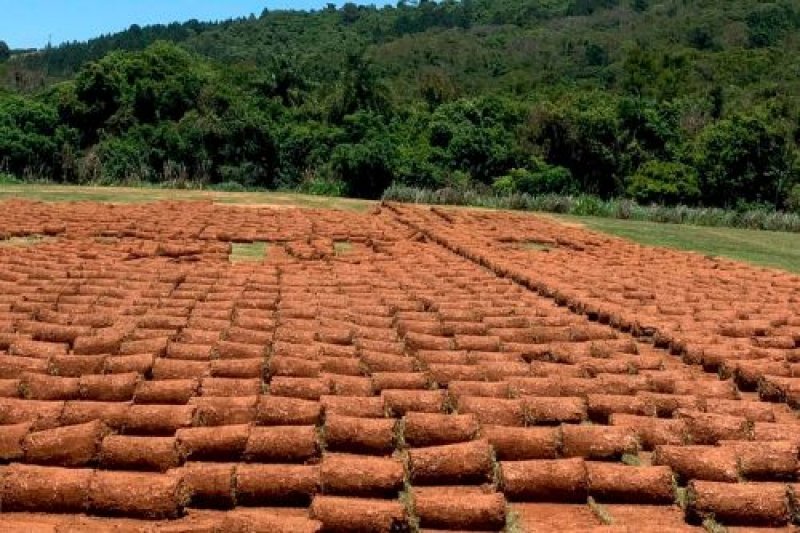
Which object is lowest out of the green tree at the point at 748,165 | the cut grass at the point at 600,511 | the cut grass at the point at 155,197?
the cut grass at the point at 155,197

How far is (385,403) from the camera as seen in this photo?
13.1ft

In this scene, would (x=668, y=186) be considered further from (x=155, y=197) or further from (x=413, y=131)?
(x=155, y=197)

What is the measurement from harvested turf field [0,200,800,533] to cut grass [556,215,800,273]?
6.75m

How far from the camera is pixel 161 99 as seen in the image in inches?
1490

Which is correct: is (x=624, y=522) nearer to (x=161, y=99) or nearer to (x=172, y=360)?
(x=172, y=360)

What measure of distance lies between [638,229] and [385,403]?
14.7 meters

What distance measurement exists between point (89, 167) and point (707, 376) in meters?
28.7

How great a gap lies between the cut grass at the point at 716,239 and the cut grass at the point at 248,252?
741 centimetres

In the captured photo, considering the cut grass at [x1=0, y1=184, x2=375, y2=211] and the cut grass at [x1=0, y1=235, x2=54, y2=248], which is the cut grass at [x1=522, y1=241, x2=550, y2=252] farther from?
the cut grass at [x1=0, y1=184, x2=375, y2=211]

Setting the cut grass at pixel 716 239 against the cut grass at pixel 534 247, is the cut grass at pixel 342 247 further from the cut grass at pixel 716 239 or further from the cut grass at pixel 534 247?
the cut grass at pixel 716 239

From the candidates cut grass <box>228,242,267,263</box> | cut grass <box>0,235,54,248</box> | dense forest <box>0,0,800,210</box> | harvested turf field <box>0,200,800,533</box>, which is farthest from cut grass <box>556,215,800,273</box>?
dense forest <box>0,0,800,210</box>

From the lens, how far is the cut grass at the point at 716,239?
563 inches

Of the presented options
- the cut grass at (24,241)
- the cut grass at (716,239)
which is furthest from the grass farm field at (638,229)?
the cut grass at (24,241)

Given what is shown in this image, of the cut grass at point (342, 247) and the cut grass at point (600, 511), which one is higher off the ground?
the cut grass at point (342, 247)
